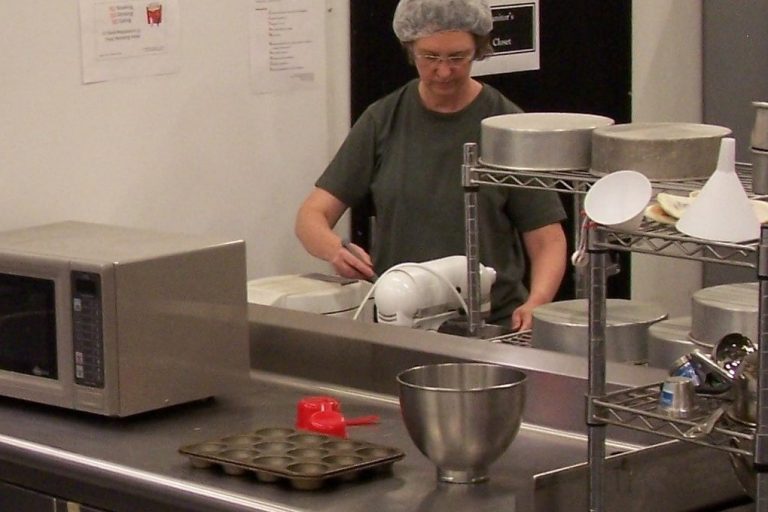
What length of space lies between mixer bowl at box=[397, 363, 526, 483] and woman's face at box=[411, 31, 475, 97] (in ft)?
4.12

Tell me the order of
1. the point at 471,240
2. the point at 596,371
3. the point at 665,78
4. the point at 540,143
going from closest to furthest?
the point at 596,371 → the point at 540,143 → the point at 471,240 → the point at 665,78

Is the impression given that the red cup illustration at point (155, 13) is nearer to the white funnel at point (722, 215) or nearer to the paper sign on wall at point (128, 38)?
the paper sign on wall at point (128, 38)

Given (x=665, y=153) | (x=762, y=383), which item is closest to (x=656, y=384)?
(x=762, y=383)

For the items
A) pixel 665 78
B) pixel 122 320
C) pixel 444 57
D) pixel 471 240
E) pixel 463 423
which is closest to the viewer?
pixel 463 423

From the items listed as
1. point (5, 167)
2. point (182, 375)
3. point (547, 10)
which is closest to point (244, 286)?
point (182, 375)

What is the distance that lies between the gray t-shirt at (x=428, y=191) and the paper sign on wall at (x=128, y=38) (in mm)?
486

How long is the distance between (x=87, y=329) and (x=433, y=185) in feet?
3.54

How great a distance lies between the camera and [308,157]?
3289 mm

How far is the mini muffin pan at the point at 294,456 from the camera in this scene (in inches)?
76.1

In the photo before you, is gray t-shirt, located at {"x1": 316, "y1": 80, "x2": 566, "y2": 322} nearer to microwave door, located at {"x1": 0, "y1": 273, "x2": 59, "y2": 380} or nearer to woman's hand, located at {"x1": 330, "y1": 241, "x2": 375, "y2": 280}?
woman's hand, located at {"x1": 330, "y1": 241, "x2": 375, "y2": 280}

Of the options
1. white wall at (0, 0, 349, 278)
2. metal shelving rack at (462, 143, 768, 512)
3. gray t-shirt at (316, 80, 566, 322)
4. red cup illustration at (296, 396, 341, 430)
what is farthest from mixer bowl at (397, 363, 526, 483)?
gray t-shirt at (316, 80, 566, 322)

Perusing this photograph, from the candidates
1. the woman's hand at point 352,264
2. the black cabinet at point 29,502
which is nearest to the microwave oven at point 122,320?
the black cabinet at point 29,502

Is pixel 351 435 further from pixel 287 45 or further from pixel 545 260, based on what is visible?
pixel 287 45

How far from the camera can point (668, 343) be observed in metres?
2.14
